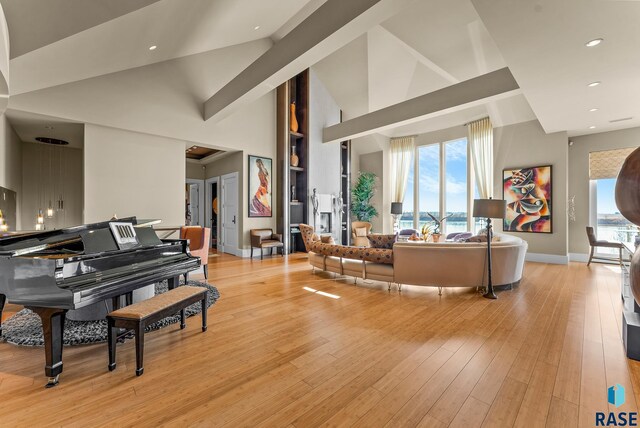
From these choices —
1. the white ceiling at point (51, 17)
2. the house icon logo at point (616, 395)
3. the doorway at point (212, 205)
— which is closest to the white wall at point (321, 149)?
the doorway at point (212, 205)

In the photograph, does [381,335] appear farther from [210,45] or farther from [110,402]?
[210,45]

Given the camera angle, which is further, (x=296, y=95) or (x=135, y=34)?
(x=296, y=95)

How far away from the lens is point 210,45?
20.8 feet

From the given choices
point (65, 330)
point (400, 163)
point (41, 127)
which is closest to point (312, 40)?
point (65, 330)

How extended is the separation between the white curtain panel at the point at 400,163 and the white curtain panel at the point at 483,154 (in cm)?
198

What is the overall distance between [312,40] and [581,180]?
715cm

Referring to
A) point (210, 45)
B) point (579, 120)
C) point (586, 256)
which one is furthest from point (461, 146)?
point (210, 45)

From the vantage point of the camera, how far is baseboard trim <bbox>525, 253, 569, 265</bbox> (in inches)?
265

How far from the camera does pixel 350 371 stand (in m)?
2.33

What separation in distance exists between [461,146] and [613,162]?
322 cm

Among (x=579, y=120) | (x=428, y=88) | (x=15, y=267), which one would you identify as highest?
(x=428, y=88)

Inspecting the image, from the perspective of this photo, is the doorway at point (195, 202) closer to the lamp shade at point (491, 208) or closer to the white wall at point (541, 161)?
the lamp shade at point (491, 208)

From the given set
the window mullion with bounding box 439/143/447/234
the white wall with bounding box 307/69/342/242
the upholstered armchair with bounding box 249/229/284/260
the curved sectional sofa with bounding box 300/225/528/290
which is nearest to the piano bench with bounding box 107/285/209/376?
the curved sectional sofa with bounding box 300/225/528/290

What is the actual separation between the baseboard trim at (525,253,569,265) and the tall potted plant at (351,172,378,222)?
14.6 ft
